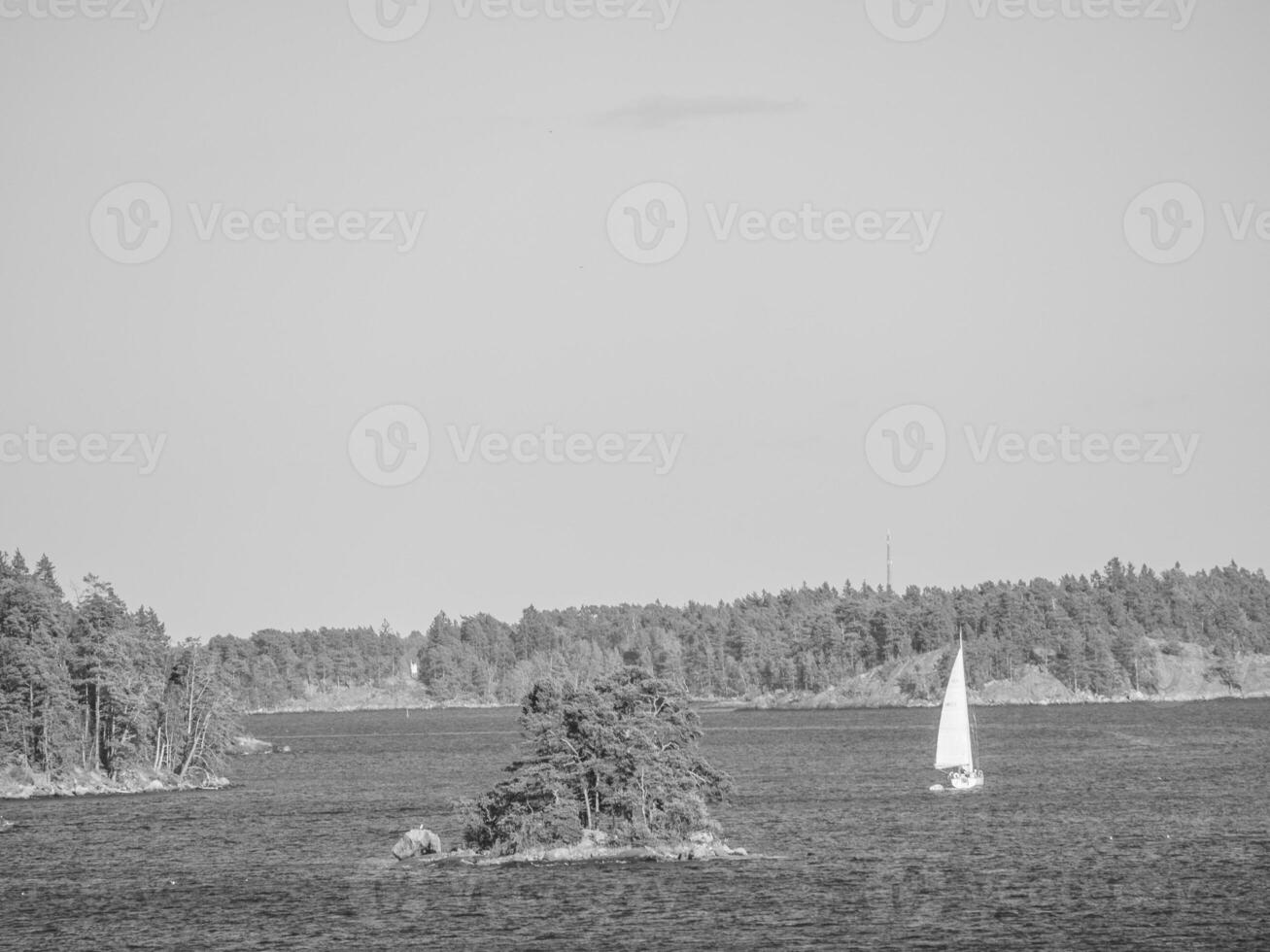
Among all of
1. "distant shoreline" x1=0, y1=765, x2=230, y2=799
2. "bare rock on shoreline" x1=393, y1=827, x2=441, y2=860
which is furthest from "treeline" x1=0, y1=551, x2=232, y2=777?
"bare rock on shoreline" x1=393, y1=827, x2=441, y2=860

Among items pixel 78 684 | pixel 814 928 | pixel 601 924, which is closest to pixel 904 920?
pixel 814 928

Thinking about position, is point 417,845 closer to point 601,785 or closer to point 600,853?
point 600,853

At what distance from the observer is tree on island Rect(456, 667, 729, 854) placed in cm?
8006

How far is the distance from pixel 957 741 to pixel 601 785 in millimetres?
50340

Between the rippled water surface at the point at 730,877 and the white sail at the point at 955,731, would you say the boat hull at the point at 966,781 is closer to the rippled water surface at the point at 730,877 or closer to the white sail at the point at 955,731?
the white sail at the point at 955,731

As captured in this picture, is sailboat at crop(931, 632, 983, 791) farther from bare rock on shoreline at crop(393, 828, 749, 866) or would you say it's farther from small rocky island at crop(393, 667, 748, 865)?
bare rock on shoreline at crop(393, 828, 749, 866)

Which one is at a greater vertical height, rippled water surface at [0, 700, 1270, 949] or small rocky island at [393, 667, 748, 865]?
small rocky island at [393, 667, 748, 865]

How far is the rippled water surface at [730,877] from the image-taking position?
6650 cm

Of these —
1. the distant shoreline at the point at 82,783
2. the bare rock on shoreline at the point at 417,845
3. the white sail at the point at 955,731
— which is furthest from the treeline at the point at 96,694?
the white sail at the point at 955,731

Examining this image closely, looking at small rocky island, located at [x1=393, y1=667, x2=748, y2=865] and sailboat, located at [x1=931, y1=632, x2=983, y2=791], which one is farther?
sailboat, located at [x1=931, y1=632, x2=983, y2=791]

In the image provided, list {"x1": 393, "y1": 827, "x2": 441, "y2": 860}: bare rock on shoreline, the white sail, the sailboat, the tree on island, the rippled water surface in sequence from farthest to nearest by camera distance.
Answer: the white sail < the sailboat < {"x1": 393, "y1": 827, "x2": 441, "y2": 860}: bare rock on shoreline < the tree on island < the rippled water surface

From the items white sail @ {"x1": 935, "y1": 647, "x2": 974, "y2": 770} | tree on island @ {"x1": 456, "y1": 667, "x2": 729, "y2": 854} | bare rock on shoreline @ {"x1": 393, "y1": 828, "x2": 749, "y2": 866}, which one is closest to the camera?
tree on island @ {"x1": 456, "y1": 667, "x2": 729, "y2": 854}

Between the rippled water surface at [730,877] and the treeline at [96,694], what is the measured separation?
6.27 meters

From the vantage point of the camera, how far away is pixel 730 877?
7800 cm
